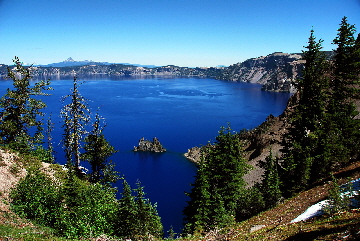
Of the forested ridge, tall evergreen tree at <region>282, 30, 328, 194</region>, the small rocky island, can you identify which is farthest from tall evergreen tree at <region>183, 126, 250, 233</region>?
the small rocky island

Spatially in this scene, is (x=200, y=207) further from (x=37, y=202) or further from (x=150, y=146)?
(x=150, y=146)

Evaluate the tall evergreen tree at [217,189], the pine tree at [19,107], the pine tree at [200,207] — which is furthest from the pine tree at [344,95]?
the pine tree at [19,107]

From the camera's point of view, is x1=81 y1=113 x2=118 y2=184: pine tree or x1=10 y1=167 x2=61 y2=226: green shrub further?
x1=81 y1=113 x2=118 y2=184: pine tree

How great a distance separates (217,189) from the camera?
28984mm

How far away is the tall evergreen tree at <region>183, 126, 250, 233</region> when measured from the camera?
26378 mm

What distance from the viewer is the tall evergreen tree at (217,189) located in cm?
2638

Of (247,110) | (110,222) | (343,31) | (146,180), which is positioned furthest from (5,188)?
(247,110)

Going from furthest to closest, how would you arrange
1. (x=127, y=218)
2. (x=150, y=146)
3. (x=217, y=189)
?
(x=150, y=146) < (x=217, y=189) < (x=127, y=218)

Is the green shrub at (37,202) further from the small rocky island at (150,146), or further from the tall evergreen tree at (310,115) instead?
the small rocky island at (150,146)

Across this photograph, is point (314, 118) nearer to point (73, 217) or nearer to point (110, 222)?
point (110, 222)

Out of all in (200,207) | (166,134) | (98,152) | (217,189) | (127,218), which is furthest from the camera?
(166,134)

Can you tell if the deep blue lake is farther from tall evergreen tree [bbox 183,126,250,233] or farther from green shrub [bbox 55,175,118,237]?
tall evergreen tree [bbox 183,126,250,233]

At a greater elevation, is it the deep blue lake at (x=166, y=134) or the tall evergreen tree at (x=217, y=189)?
the tall evergreen tree at (x=217, y=189)

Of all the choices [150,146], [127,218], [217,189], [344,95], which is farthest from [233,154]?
[150,146]
